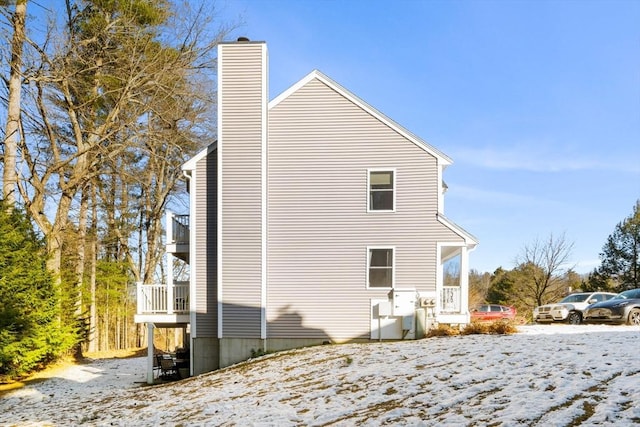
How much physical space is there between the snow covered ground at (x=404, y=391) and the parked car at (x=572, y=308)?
921 centimetres

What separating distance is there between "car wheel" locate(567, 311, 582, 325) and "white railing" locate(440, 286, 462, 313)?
7.50 meters

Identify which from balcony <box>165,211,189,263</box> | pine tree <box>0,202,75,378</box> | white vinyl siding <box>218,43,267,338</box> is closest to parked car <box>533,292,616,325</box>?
white vinyl siding <box>218,43,267,338</box>

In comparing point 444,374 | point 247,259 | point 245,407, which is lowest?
point 245,407

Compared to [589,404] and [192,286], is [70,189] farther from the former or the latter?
[589,404]

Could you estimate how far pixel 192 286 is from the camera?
41.1 feet

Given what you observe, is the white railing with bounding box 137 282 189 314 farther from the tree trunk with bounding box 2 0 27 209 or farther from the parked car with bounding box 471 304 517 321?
the parked car with bounding box 471 304 517 321

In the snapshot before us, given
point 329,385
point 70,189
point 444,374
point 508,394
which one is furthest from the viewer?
point 70,189

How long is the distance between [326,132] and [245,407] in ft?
27.4

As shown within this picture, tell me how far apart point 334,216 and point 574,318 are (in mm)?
11229

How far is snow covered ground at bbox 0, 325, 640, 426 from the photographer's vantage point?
4.67 metres

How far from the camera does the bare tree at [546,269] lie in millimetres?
31125

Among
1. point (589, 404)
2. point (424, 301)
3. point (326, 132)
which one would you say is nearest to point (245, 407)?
point (589, 404)

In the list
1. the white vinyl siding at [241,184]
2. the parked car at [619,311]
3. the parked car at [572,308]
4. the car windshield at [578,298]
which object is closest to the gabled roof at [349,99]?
the white vinyl siding at [241,184]

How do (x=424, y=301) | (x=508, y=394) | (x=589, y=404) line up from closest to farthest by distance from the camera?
1. (x=589, y=404)
2. (x=508, y=394)
3. (x=424, y=301)
